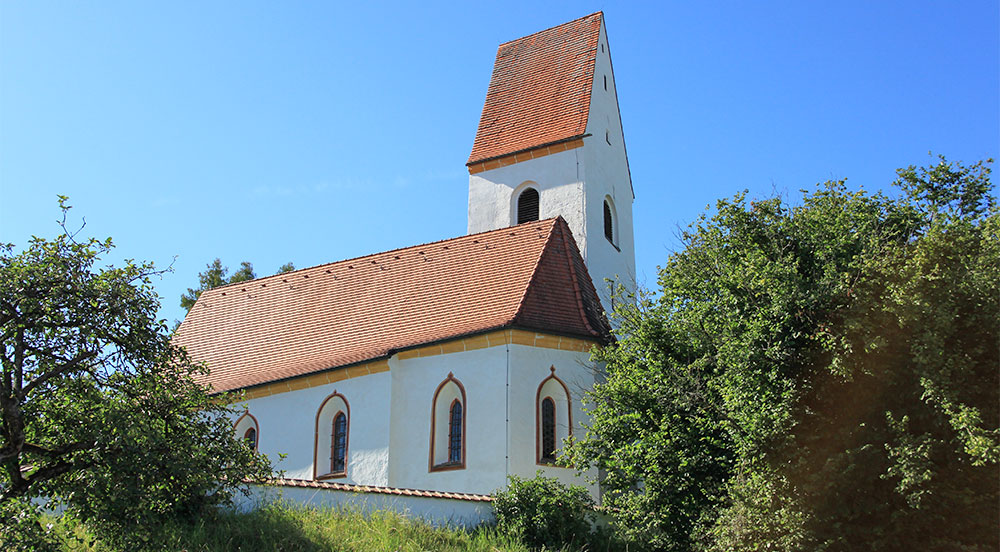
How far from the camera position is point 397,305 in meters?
23.6

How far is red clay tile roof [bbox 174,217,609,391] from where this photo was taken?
21.3 m

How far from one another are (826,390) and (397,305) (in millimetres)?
12175

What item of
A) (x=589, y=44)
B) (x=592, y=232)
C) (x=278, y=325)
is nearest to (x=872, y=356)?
(x=592, y=232)

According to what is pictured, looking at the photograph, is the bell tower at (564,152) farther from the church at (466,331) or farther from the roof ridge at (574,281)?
the roof ridge at (574,281)

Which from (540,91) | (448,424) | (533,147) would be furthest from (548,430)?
(540,91)

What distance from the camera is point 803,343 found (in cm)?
1427

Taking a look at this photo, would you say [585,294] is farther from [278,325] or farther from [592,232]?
[278,325]

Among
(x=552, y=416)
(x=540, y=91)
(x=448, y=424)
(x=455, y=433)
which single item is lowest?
(x=455, y=433)

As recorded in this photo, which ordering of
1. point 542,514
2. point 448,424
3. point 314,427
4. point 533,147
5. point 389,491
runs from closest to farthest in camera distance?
point 542,514
point 389,491
point 448,424
point 314,427
point 533,147

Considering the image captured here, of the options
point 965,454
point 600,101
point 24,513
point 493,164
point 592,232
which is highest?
point 600,101

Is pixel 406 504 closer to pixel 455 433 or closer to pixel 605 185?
pixel 455 433

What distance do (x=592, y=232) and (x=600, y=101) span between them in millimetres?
5250

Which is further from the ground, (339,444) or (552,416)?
(552,416)

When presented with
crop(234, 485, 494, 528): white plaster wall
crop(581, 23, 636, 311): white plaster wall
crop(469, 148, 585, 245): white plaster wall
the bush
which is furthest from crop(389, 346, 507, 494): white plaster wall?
crop(469, 148, 585, 245): white plaster wall
